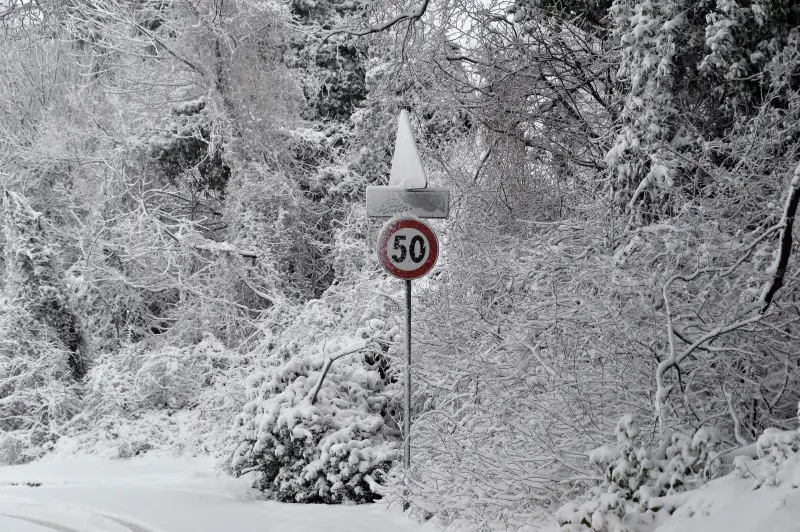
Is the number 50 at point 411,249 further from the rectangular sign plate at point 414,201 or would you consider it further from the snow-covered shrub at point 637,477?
the snow-covered shrub at point 637,477

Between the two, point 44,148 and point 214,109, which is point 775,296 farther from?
point 44,148

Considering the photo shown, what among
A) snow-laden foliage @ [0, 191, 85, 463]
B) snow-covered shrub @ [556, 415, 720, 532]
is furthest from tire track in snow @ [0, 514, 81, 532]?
snow-laden foliage @ [0, 191, 85, 463]

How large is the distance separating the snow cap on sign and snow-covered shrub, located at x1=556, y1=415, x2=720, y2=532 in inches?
130

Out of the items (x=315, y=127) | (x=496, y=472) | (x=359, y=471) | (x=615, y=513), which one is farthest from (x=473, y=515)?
(x=315, y=127)

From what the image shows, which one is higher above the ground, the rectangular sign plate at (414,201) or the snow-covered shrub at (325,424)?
the rectangular sign plate at (414,201)

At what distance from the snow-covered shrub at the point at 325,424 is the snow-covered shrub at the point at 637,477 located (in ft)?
11.2

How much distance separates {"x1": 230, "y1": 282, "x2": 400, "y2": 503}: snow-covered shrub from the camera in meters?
9.38

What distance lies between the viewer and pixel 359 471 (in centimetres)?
931

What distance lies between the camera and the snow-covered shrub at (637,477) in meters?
5.40

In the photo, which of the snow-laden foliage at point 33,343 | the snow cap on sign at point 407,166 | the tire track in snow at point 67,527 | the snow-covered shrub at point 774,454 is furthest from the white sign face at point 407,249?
the snow-laden foliage at point 33,343

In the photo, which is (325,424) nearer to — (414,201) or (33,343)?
(414,201)

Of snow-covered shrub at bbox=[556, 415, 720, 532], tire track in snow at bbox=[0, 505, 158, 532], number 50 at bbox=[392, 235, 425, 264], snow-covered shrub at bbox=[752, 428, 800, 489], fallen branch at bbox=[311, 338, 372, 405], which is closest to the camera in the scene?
snow-covered shrub at bbox=[752, 428, 800, 489]

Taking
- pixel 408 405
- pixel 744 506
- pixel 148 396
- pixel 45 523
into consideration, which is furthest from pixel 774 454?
pixel 148 396

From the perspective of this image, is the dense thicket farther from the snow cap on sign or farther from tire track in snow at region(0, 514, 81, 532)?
tire track in snow at region(0, 514, 81, 532)
